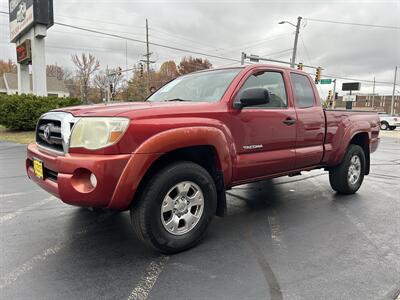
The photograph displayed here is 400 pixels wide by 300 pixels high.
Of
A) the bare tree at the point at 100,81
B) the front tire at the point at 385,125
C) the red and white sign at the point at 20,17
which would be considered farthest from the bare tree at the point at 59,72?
the front tire at the point at 385,125

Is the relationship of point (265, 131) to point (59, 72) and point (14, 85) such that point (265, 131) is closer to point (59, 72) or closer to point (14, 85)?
point (14, 85)

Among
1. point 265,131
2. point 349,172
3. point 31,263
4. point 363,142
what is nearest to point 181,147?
point 265,131

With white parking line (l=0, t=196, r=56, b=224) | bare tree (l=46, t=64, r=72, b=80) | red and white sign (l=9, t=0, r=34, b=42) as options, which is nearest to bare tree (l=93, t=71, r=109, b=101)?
bare tree (l=46, t=64, r=72, b=80)

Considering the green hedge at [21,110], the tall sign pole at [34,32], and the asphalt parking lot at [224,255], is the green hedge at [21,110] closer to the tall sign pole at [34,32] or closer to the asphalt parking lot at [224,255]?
the tall sign pole at [34,32]

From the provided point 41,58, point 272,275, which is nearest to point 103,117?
point 272,275

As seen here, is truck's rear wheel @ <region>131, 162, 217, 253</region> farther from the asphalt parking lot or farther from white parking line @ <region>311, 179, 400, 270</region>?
white parking line @ <region>311, 179, 400, 270</region>

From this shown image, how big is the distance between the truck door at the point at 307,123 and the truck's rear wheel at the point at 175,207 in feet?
5.43

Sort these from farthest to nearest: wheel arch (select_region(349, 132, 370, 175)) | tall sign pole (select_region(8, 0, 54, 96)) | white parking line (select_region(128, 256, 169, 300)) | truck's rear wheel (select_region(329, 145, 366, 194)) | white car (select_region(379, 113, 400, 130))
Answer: white car (select_region(379, 113, 400, 130)) → tall sign pole (select_region(8, 0, 54, 96)) → wheel arch (select_region(349, 132, 370, 175)) → truck's rear wheel (select_region(329, 145, 366, 194)) → white parking line (select_region(128, 256, 169, 300))

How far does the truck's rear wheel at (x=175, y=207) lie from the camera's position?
9.79 feet

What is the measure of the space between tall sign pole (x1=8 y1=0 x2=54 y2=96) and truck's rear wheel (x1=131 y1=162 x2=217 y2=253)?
56.8ft

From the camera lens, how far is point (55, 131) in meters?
3.18

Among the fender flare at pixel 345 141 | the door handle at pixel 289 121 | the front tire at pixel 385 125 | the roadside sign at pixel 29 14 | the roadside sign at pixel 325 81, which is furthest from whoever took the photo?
the front tire at pixel 385 125

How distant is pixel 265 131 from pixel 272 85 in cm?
74

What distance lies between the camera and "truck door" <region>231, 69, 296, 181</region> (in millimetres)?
3668
